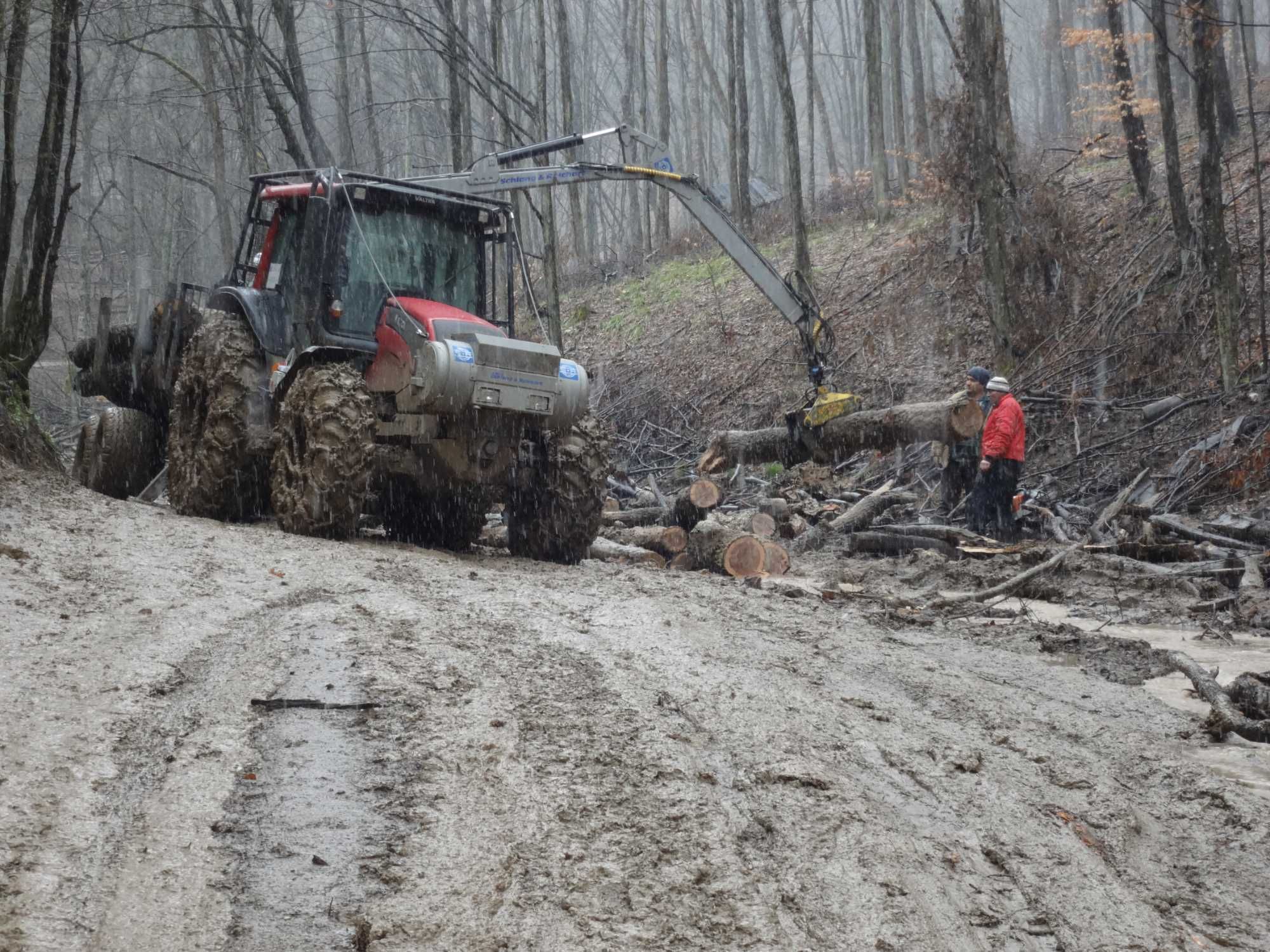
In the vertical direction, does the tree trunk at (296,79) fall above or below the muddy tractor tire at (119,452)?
above

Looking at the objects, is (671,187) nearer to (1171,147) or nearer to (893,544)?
(893,544)

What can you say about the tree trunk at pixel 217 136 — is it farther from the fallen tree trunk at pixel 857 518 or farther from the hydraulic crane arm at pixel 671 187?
the fallen tree trunk at pixel 857 518

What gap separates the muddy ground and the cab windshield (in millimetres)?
3655

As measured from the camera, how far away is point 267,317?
9.77m

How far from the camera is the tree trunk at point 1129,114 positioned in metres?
18.0

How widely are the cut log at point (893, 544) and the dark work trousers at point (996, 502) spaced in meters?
0.67

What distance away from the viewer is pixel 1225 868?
3666 millimetres

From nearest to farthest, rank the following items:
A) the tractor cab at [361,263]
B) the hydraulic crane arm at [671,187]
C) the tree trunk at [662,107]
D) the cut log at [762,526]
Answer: the tractor cab at [361,263] → the hydraulic crane arm at [671,187] → the cut log at [762,526] → the tree trunk at [662,107]

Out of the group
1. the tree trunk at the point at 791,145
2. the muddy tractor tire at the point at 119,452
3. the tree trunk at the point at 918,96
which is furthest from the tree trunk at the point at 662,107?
the muddy tractor tire at the point at 119,452

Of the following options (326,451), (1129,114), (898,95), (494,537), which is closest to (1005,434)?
(494,537)

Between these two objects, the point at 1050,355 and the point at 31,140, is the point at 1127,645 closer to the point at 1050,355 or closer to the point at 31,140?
the point at 1050,355

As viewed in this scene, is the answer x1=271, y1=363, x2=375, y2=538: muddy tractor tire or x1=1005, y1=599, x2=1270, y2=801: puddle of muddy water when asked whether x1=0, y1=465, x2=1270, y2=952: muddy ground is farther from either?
x1=271, y1=363, x2=375, y2=538: muddy tractor tire

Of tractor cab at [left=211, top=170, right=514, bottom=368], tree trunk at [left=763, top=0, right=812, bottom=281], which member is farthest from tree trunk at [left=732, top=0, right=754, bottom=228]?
tractor cab at [left=211, top=170, right=514, bottom=368]

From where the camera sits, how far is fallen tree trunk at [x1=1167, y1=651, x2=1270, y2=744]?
16.3ft
